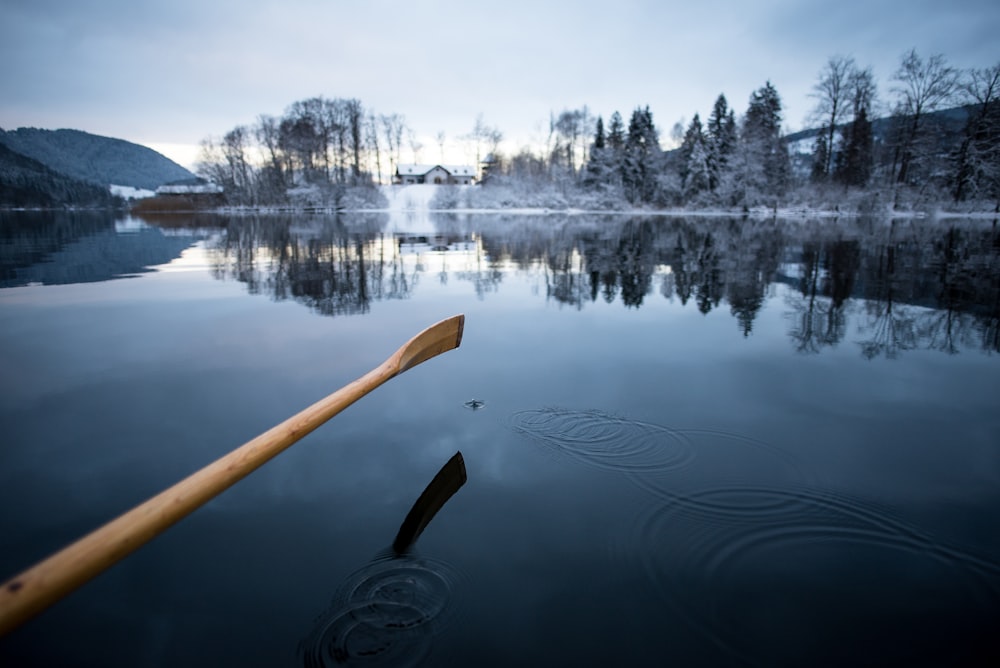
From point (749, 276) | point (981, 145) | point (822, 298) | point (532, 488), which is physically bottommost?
point (532, 488)

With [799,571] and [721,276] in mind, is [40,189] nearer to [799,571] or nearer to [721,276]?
[721,276]

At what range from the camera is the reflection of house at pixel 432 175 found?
86.2 m

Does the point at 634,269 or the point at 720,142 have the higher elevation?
the point at 720,142

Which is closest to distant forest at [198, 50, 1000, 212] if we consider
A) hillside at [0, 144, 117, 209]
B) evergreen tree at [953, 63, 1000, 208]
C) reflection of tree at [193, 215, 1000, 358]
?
evergreen tree at [953, 63, 1000, 208]

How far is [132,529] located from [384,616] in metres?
1.06

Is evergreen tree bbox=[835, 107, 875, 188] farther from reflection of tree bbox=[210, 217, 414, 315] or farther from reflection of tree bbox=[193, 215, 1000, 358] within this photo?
reflection of tree bbox=[210, 217, 414, 315]

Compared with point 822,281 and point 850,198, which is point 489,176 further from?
point 822,281

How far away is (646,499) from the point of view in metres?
2.86

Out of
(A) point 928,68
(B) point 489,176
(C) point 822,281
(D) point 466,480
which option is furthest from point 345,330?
(B) point 489,176

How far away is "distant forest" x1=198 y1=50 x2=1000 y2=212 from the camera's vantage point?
3775 cm

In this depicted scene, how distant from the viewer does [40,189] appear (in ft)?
359

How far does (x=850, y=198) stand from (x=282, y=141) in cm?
6558

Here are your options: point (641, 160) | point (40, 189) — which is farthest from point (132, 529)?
point (40, 189)

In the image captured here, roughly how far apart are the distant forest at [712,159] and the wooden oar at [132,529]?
4803cm
